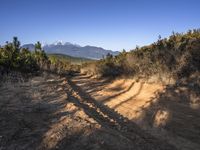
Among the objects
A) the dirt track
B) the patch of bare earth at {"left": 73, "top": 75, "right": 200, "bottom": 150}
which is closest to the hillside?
the patch of bare earth at {"left": 73, "top": 75, "right": 200, "bottom": 150}

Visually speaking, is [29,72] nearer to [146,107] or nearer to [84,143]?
[146,107]

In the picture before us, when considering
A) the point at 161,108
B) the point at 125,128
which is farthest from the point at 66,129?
the point at 161,108

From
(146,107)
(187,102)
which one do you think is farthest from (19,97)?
(187,102)

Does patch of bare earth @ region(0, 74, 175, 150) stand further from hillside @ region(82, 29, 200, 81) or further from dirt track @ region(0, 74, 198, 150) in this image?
hillside @ region(82, 29, 200, 81)

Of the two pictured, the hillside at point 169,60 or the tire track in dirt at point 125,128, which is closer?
the tire track in dirt at point 125,128

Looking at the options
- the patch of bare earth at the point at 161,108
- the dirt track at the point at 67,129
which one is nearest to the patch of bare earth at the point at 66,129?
the dirt track at the point at 67,129

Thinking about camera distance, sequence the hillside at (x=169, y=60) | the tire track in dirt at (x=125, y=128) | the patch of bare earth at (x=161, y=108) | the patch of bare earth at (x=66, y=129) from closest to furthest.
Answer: the patch of bare earth at (x=66, y=129) < the tire track in dirt at (x=125, y=128) < the patch of bare earth at (x=161, y=108) < the hillside at (x=169, y=60)

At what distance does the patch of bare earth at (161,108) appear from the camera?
300 inches

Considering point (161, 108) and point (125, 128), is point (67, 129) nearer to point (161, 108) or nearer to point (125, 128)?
point (125, 128)

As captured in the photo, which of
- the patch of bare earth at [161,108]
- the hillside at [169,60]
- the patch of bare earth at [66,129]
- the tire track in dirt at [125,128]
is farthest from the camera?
the hillside at [169,60]

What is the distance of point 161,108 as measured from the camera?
10289 millimetres

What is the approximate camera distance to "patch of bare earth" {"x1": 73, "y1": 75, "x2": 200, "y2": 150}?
7.61m

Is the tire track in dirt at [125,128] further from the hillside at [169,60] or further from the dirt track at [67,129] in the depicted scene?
the hillside at [169,60]

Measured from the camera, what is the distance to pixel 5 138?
652cm
